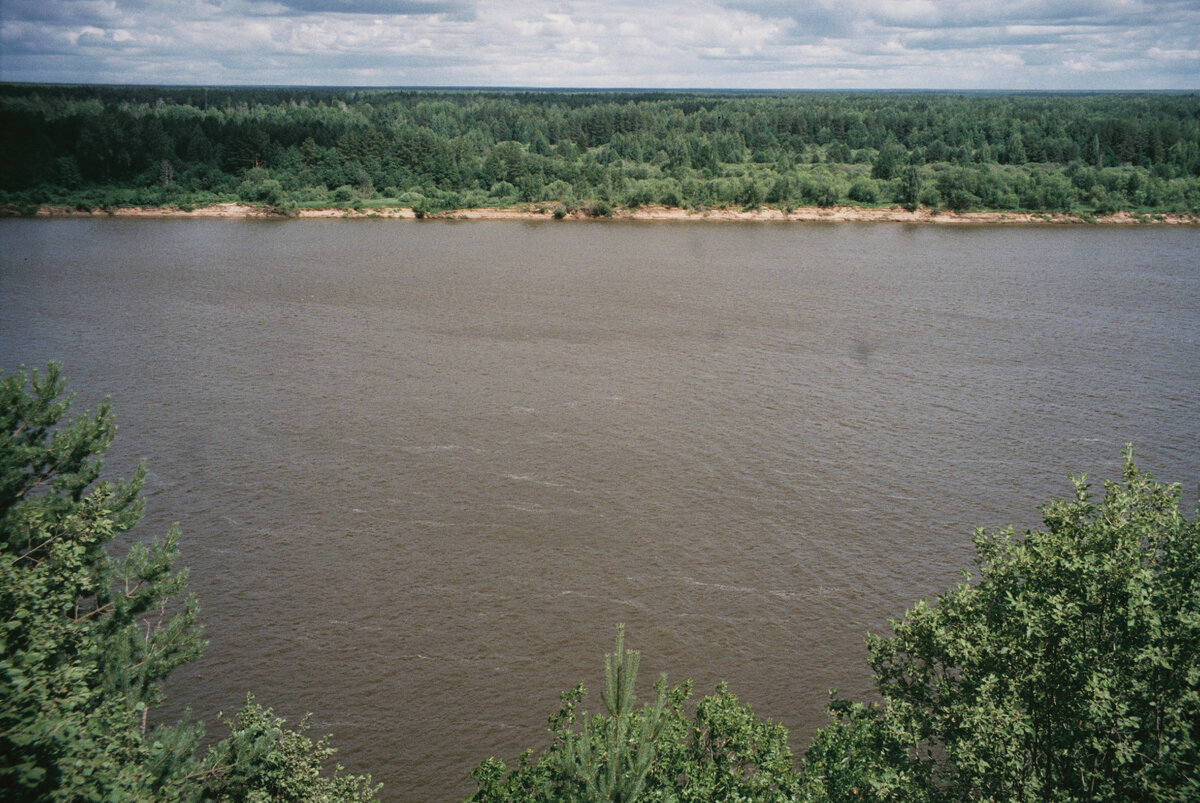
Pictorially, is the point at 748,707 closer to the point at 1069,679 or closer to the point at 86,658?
the point at 1069,679

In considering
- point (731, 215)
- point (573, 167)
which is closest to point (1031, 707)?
point (731, 215)

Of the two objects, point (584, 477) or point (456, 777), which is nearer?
point (456, 777)

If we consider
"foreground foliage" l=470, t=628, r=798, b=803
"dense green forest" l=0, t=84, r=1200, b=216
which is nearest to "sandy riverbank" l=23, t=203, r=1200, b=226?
"dense green forest" l=0, t=84, r=1200, b=216

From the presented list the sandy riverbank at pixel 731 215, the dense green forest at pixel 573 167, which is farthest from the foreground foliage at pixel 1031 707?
the dense green forest at pixel 573 167

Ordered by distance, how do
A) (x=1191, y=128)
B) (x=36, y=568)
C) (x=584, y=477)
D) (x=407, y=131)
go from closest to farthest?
(x=36, y=568), (x=584, y=477), (x=407, y=131), (x=1191, y=128)

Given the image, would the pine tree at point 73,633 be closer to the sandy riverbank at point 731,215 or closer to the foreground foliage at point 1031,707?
the foreground foliage at point 1031,707

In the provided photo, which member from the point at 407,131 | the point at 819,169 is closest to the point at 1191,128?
the point at 819,169

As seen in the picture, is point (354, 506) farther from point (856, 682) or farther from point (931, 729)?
point (931, 729)
